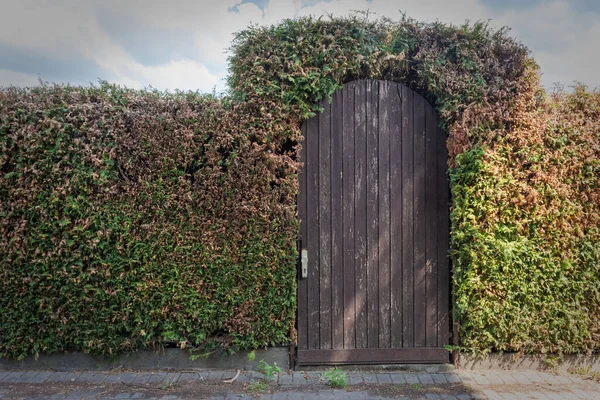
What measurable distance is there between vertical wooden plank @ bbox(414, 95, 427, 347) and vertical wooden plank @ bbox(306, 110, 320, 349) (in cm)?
106

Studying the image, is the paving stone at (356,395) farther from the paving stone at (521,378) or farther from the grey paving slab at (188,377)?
the paving stone at (521,378)

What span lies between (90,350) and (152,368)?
2.16 ft

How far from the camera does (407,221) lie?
451 centimetres

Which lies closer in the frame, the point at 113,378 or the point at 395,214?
the point at 113,378

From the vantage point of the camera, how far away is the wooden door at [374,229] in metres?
4.46

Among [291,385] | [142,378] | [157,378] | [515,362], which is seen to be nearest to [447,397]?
[515,362]

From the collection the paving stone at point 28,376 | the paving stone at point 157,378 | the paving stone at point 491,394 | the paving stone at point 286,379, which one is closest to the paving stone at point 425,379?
the paving stone at point 491,394

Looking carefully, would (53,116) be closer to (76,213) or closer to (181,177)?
(76,213)

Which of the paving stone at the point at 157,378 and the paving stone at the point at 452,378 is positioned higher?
the paving stone at the point at 157,378

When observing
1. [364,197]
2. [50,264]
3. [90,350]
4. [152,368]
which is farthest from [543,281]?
[50,264]

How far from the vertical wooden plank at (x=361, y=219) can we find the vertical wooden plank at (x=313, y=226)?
42cm

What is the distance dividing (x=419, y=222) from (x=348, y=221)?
78 cm

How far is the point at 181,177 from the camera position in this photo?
426cm

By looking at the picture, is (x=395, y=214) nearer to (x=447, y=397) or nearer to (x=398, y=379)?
(x=398, y=379)
